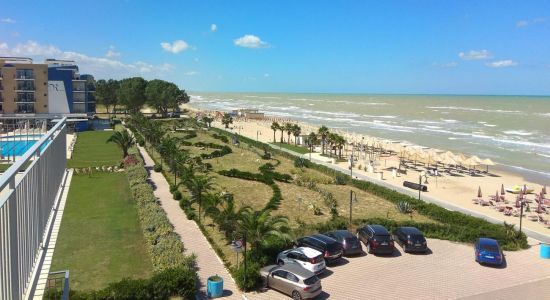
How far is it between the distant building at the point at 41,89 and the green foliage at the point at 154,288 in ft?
201

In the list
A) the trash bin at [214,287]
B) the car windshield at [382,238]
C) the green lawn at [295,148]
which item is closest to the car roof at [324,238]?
the car windshield at [382,238]

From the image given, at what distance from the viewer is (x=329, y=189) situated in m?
36.6

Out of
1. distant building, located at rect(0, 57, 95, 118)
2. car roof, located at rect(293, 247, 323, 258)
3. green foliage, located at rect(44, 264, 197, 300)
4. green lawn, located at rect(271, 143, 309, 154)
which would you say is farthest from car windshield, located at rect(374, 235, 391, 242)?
distant building, located at rect(0, 57, 95, 118)

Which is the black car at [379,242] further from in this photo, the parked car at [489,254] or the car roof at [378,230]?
the parked car at [489,254]

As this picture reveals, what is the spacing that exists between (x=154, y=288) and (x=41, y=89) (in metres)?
69.9

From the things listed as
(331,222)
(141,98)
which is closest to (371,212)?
(331,222)

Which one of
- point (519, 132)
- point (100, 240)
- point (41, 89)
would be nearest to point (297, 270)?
point (100, 240)

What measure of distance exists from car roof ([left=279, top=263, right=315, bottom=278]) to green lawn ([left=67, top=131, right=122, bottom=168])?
106ft

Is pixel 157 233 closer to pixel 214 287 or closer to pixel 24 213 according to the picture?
pixel 214 287

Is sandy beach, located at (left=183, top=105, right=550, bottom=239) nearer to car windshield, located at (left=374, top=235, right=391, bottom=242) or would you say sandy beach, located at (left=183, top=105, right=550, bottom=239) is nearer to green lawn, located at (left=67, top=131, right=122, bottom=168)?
car windshield, located at (left=374, top=235, right=391, bottom=242)

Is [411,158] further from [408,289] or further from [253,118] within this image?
[253,118]

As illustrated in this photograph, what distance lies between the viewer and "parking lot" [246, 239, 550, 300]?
17375 mm

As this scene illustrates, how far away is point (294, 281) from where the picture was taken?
1655cm

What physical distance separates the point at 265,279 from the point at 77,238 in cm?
1105
